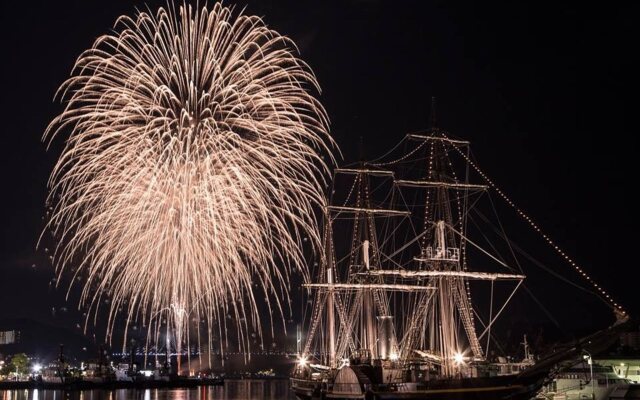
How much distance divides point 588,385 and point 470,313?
1460 centimetres

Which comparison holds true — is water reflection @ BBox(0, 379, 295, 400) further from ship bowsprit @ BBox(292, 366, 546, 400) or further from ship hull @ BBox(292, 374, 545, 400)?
ship hull @ BBox(292, 374, 545, 400)

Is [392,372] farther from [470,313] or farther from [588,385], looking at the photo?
[588,385]

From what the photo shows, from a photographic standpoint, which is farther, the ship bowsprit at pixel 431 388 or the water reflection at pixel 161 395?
the water reflection at pixel 161 395

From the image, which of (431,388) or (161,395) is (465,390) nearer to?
(431,388)

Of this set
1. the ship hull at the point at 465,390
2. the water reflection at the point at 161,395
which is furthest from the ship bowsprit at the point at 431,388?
the water reflection at the point at 161,395

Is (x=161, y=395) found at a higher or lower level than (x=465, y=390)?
lower

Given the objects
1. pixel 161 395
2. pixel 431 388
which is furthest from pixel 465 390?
pixel 161 395

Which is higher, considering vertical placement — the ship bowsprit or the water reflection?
the ship bowsprit

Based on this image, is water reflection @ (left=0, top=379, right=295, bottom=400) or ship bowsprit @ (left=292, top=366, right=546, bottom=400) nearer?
ship bowsprit @ (left=292, top=366, right=546, bottom=400)

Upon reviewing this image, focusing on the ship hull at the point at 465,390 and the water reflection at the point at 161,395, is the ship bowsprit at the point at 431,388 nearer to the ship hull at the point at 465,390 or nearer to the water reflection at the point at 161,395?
the ship hull at the point at 465,390

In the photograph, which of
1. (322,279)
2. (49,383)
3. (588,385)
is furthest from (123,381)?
(588,385)

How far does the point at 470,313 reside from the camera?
7288 centimetres

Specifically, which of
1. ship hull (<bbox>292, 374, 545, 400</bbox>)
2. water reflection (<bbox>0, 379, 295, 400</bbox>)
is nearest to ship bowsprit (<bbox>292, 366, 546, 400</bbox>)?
ship hull (<bbox>292, 374, 545, 400</bbox>)

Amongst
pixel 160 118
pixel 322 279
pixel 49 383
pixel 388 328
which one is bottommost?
pixel 49 383
